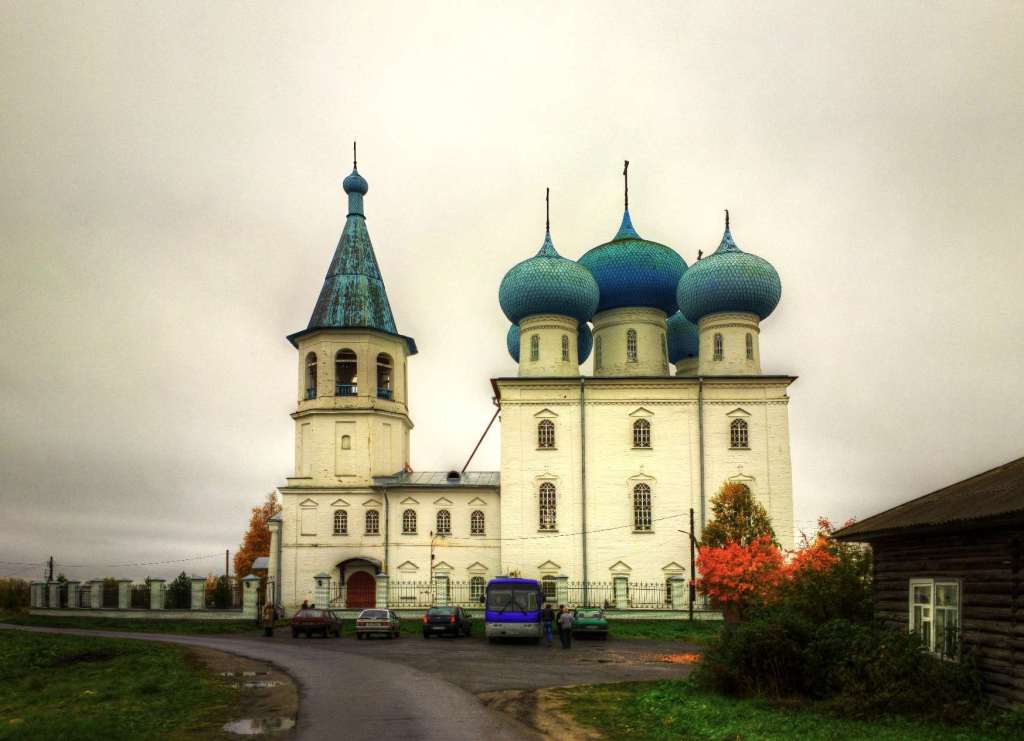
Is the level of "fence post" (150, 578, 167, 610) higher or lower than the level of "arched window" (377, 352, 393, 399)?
lower

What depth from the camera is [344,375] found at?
44125 millimetres

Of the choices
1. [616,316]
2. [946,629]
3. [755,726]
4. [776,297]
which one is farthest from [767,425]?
[755,726]

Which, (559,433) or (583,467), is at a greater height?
(559,433)

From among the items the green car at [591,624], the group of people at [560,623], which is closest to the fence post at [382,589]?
the group of people at [560,623]

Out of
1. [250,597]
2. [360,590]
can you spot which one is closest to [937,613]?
[250,597]

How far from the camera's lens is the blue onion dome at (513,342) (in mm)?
47562

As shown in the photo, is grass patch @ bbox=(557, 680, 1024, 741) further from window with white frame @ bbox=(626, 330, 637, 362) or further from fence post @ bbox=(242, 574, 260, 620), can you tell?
window with white frame @ bbox=(626, 330, 637, 362)

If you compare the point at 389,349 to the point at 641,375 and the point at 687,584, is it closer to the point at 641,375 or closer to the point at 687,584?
the point at 641,375

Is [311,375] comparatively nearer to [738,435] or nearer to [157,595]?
[157,595]

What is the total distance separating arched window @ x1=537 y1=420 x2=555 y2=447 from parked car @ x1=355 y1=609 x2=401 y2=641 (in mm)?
11368

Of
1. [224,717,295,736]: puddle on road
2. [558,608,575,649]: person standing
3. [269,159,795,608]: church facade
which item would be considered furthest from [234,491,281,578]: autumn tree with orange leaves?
[224,717,295,736]: puddle on road

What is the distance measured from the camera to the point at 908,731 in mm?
11961

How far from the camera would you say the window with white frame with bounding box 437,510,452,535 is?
136ft

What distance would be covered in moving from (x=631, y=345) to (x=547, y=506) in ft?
27.4
